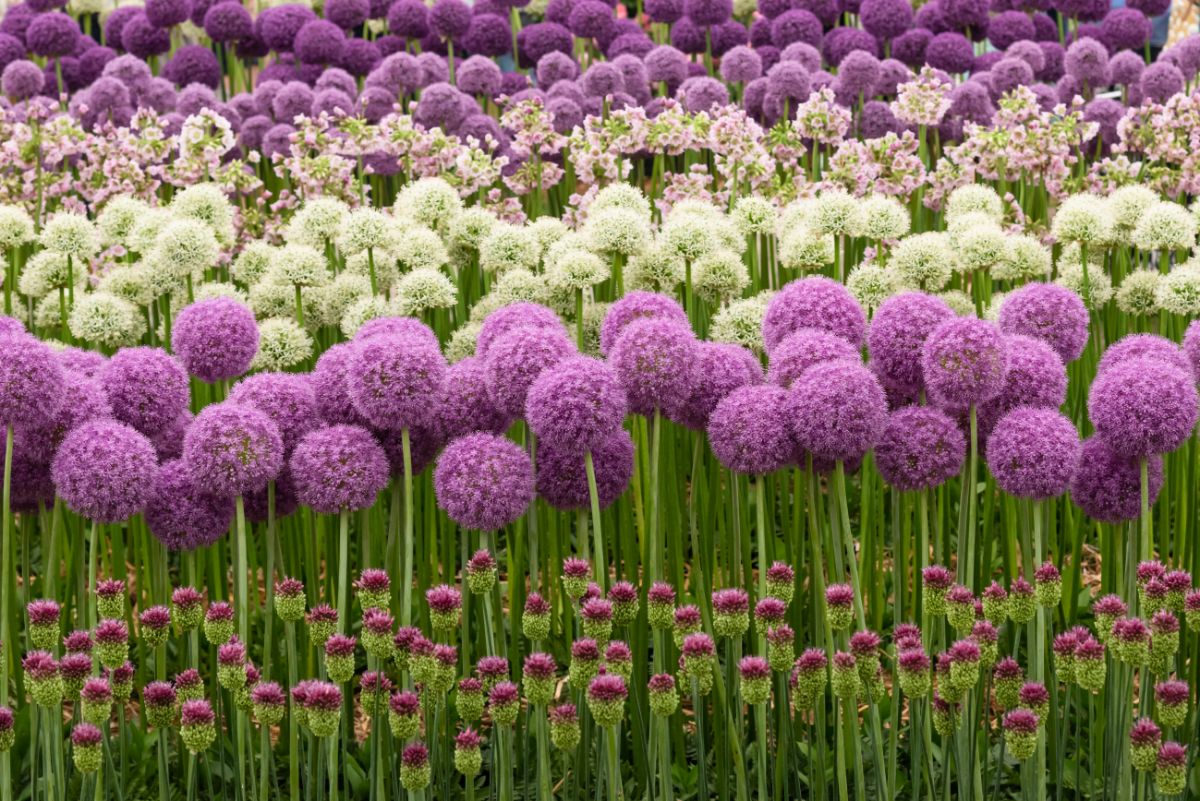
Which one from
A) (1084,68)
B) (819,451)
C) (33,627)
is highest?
(1084,68)

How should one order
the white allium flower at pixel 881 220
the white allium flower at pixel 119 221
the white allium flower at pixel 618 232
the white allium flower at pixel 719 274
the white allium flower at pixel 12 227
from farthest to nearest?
the white allium flower at pixel 119 221, the white allium flower at pixel 12 227, the white allium flower at pixel 881 220, the white allium flower at pixel 719 274, the white allium flower at pixel 618 232

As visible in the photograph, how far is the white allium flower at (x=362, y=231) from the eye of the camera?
5.64m

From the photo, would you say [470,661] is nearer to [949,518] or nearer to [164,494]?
[164,494]

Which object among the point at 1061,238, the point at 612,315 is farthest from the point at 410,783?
the point at 1061,238

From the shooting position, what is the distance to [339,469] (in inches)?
164

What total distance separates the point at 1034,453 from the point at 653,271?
6.19ft

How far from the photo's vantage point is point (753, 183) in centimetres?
718

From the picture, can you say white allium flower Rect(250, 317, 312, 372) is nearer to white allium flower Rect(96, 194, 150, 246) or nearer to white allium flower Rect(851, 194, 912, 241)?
white allium flower Rect(96, 194, 150, 246)

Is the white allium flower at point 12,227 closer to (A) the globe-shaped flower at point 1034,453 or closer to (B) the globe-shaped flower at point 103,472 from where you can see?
(B) the globe-shaped flower at point 103,472

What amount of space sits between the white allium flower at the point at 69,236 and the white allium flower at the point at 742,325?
239cm

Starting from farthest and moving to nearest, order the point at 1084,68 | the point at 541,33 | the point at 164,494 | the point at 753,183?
the point at 541,33 < the point at 1084,68 < the point at 753,183 < the point at 164,494

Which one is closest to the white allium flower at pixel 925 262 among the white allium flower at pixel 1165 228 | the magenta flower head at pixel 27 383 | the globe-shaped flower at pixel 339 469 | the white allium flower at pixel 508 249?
the white allium flower at pixel 1165 228

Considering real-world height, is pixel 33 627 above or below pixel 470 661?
above

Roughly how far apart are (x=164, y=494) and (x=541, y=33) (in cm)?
808
